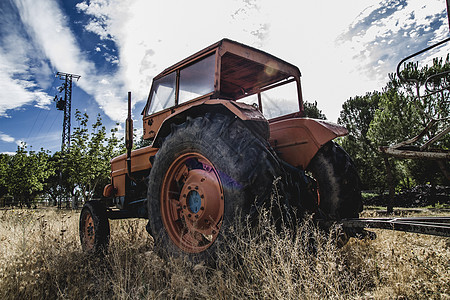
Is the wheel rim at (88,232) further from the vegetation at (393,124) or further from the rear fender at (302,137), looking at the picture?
the vegetation at (393,124)

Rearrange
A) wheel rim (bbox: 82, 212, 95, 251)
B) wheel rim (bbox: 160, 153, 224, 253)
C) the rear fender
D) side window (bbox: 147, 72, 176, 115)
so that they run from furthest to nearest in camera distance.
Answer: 1. wheel rim (bbox: 82, 212, 95, 251)
2. side window (bbox: 147, 72, 176, 115)
3. the rear fender
4. wheel rim (bbox: 160, 153, 224, 253)

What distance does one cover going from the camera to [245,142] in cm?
224

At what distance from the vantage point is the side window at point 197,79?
3207 mm

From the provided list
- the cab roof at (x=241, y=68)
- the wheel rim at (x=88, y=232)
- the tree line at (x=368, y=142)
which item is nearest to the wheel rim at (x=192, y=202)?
the cab roof at (x=241, y=68)

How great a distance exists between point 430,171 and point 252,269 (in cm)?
2104

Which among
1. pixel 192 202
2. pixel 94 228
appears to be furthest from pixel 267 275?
pixel 94 228

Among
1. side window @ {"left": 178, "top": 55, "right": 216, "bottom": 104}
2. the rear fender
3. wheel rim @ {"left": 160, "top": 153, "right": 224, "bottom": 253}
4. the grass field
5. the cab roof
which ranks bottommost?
the grass field

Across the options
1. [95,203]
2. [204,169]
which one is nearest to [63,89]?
[95,203]

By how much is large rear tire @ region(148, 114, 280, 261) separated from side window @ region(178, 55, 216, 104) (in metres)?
0.67

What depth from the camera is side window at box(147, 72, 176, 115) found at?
377 centimetres

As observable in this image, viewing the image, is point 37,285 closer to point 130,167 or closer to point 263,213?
point 130,167

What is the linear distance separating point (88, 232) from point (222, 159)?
3017mm

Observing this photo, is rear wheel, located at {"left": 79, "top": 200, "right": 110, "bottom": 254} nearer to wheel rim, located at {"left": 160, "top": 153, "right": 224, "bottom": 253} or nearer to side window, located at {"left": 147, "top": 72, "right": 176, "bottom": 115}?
wheel rim, located at {"left": 160, "top": 153, "right": 224, "bottom": 253}

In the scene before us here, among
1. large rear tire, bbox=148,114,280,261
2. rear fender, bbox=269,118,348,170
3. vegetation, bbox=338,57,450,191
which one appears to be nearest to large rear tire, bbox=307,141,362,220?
rear fender, bbox=269,118,348,170
